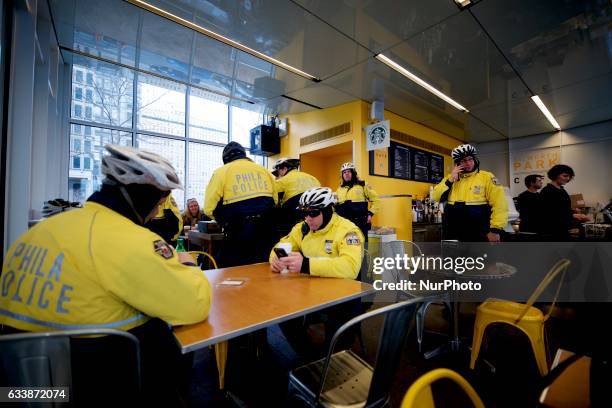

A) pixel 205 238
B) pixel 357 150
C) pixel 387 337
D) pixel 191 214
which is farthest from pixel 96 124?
pixel 387 337

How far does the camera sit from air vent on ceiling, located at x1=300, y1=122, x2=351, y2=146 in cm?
544

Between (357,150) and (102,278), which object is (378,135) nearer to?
(357,150)

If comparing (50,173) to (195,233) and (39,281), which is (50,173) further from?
(39,281)

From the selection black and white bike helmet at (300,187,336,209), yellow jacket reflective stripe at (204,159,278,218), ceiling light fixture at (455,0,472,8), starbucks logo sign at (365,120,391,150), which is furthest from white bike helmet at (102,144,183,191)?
starbucks logo sign at (365,120,391,150)

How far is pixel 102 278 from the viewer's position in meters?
0.91

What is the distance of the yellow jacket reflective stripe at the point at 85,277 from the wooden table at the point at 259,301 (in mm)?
170

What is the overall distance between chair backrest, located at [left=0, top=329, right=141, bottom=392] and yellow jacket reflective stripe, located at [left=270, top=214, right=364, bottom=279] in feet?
3.66

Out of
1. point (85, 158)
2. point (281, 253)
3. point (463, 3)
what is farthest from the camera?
point (85, 158)

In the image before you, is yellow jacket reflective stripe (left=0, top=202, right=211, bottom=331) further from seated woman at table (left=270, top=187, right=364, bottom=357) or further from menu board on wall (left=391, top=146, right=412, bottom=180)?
menu board on wall (left=391, top=146, right=412, bottom=180)

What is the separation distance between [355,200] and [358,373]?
3.22m

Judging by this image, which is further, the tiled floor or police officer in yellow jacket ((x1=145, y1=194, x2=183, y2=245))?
police officer in yellow jacket ((x1=145, y1=194, x2=183, y2=245))

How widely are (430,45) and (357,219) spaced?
263 centimetres

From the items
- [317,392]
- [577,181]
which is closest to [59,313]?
[317,392]

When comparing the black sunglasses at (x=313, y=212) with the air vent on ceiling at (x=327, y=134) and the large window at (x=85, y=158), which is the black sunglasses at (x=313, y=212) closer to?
the air vent on ceiling at (x=327, y=134)
